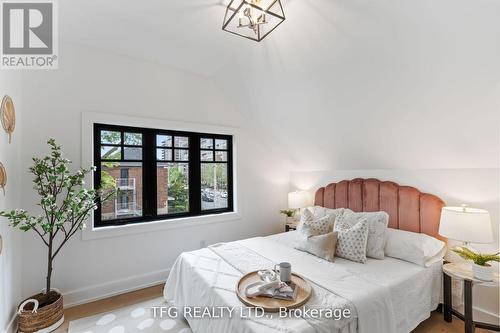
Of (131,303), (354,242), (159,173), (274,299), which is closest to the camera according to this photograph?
(274,299)

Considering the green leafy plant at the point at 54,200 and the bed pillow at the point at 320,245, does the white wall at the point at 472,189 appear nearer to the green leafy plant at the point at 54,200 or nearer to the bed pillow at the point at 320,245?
the bed pillow at the point at 320,245

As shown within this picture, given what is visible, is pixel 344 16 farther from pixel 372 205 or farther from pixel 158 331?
pixel 158 331

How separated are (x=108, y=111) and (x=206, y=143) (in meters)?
1.33

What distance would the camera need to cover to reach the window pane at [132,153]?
2.90 meters

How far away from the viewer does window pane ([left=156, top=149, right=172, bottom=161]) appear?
3129 millimetres

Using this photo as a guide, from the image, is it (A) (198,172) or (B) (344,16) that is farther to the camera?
(A) (198,172)

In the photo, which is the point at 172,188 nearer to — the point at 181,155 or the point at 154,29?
the point at 181,155

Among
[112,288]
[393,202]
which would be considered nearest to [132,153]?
[112,288]

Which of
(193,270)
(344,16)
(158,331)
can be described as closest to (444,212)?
(344,16)

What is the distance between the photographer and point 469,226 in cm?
190

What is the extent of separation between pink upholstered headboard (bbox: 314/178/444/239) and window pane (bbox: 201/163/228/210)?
5.28 feet

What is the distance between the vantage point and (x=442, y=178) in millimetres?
2451

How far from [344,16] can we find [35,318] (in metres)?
3.53

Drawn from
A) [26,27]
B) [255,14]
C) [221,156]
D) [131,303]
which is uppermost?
[26,27]
